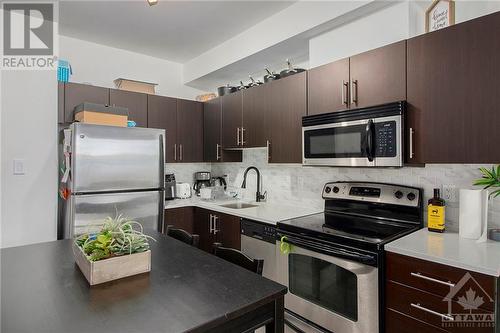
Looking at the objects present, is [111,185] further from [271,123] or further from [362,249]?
[362,249]

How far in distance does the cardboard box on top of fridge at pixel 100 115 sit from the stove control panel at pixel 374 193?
1938 mm

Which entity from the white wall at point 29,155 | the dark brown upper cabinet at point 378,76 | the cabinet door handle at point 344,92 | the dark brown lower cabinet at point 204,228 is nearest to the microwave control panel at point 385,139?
the dark brown upper cabinet at point 378,76

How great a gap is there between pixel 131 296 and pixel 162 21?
8.58 ft

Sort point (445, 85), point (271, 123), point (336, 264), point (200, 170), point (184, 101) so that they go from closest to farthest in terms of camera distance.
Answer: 1. point (445, 85)
2. point (336, 264)
3. point (271, 123)
4. point (184, 101)
5. point (200, 170)

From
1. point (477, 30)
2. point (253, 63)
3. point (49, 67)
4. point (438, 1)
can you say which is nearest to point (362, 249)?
point (477, 30)

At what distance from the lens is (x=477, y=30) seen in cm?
157

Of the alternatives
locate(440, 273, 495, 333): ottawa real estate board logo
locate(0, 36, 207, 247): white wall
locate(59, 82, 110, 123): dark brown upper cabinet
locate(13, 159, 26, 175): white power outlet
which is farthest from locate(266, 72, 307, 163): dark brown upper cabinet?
locate(13, 159, 26, 175): white power outlet

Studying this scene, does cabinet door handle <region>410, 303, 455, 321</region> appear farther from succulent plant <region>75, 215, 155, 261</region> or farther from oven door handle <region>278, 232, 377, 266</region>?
succulent plant <region>75, 215, 155, 261</region>

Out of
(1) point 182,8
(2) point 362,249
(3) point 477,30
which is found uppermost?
(1) point 182,8

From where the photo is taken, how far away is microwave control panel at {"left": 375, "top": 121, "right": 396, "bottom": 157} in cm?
185

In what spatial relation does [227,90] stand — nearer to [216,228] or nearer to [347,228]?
[216,228]

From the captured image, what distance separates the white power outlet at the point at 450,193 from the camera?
6.24ft

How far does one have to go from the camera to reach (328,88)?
2227 millimetres

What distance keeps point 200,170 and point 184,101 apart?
3.15 ft
